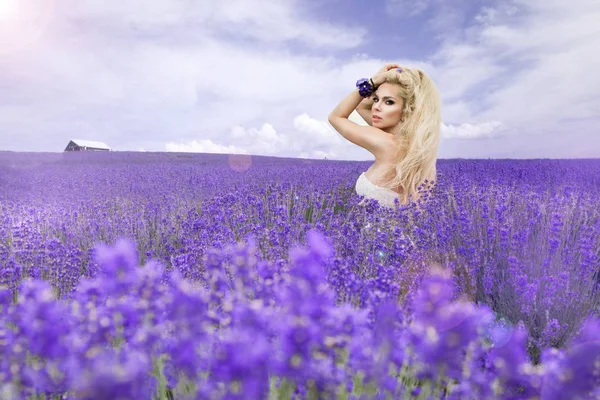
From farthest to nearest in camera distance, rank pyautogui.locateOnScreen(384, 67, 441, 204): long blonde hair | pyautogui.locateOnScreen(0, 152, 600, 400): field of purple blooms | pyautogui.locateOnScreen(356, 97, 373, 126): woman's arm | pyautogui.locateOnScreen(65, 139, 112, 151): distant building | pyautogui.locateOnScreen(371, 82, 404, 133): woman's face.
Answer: pyautogui.locateOnScreen(65, 139, 112, 151): distant building → pyautogui.locateOnScreen(356, 97, 373, 126): woman's arm → pyautogui.locateOnScreen(371, 82, 404, 133): woman's face → pyautogui.locateOnScreen(384, 67, 441, 204): long blonde hair → pyautogui.locateOnScreen(0, 152, 600, 400): field of purple blooms

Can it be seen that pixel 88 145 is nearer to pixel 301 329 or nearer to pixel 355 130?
pixel 355 130

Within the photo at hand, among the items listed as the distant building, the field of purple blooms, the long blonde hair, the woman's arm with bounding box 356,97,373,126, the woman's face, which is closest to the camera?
the field of purple blooms

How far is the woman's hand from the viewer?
3.46 meters

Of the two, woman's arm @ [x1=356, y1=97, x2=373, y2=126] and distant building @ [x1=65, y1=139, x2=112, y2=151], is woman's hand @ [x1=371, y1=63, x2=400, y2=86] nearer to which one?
woman's arm @ [x1=356, y1=97, x2=373, y2=126]

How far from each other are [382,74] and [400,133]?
1.46ft

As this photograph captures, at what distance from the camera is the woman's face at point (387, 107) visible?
3404mm

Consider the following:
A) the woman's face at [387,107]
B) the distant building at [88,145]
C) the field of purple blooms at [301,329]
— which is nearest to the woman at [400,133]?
the woman's face at [387,107]

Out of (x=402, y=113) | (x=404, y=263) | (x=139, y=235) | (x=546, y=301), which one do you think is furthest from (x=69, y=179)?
(x=546, y=301)

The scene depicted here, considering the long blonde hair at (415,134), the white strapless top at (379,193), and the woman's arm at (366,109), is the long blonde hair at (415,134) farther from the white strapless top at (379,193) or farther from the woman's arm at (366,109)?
the woman's arm at (366,109)

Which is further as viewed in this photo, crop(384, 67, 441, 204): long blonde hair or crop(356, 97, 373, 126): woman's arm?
crop(356, 97, 373, 126): woman's arm

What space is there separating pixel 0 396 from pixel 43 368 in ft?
0.27

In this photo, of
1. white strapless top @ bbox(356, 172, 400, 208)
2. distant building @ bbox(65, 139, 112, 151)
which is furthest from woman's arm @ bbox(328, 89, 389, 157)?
distant building @ bbox(65, 139, 112, 151)

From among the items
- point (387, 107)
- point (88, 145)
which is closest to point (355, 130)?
point (387, 107)

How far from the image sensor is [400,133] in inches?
135
